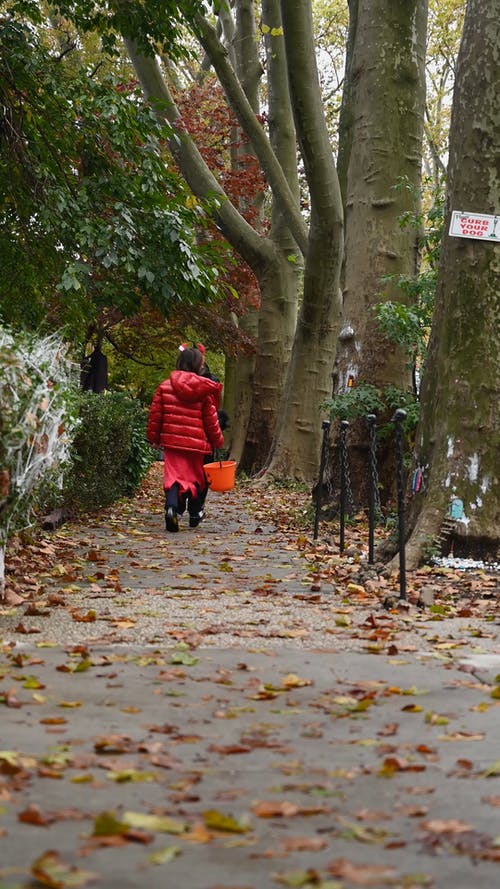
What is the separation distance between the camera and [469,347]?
8.16 m

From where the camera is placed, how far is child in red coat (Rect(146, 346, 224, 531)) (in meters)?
11.1

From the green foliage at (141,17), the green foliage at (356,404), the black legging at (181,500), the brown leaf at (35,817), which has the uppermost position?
the green foliage at (141,17)

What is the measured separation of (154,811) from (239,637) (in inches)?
105

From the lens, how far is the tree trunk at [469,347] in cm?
808

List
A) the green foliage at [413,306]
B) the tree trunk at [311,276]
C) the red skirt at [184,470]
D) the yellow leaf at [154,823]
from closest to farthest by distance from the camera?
the yellow leaf at [154,823]
the red skirt at [184,470]
the green foliage at [413,306]
the tree trunk at [311,276]

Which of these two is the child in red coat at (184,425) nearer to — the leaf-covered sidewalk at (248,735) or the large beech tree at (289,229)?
the large beech tree at (289,229)

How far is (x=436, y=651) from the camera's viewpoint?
5.35 metres

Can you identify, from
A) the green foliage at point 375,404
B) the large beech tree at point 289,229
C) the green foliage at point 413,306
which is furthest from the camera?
the large beech tree at point 289,229

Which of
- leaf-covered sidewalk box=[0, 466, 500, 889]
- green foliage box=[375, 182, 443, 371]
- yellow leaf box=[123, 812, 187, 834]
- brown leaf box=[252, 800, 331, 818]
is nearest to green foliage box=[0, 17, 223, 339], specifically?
green foliage box=[375, 182, 443, 371]

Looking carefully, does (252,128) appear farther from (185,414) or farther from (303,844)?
(303,844)

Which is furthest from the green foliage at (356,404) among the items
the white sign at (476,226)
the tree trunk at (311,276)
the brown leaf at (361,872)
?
the brown leaf at (361,872)

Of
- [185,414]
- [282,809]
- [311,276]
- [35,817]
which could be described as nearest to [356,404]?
[185,414]

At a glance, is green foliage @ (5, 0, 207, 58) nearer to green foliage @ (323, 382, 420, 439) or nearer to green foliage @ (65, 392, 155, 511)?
green foliage @ (65, 392, 155, 511)

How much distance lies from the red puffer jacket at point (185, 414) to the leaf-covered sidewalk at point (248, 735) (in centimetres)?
363
